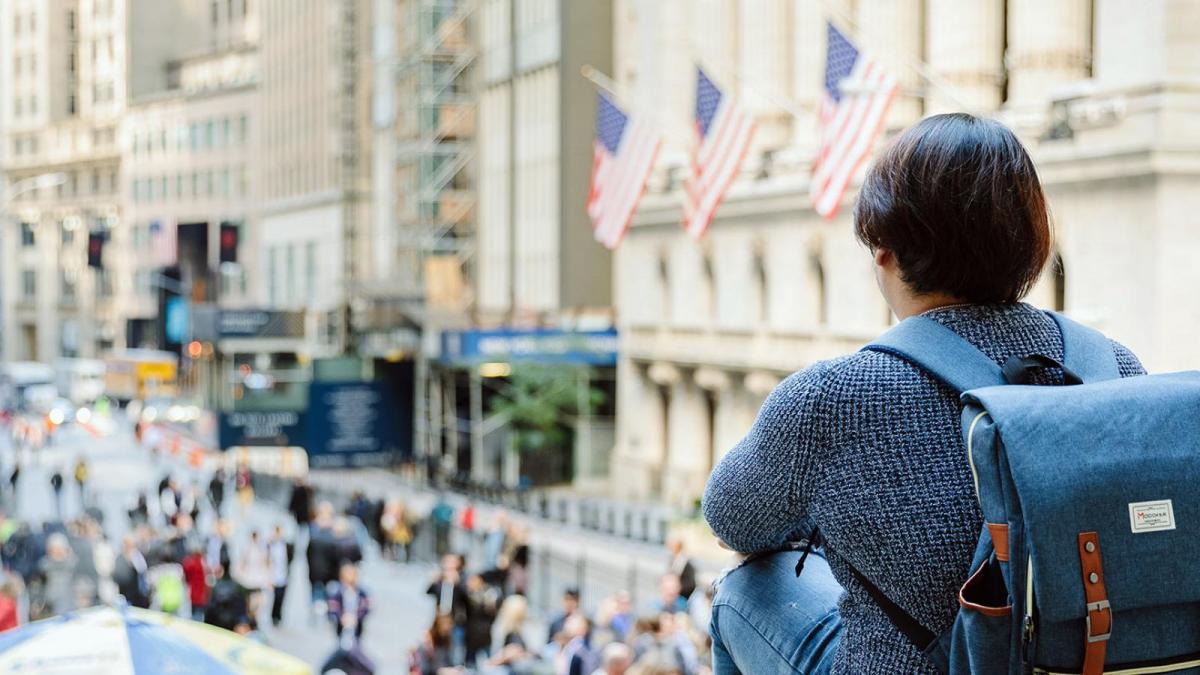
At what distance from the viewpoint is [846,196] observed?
3331 centimetres

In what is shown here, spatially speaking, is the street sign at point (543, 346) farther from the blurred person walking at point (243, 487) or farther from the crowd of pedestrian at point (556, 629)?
the crowd of pedestrian at point (556, 629)

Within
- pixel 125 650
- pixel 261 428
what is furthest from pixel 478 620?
pixel 261 428

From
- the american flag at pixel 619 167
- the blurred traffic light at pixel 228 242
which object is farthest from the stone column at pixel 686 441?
the blurred traffic light at pixel 228 242

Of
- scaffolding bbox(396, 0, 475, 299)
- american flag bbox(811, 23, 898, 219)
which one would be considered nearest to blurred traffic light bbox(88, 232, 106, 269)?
scaffolding bbox(396, 0, 475, 299)

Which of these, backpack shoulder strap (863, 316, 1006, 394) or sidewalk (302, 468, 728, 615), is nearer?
backpack shoulder strap (863, 316, 1006, 394)

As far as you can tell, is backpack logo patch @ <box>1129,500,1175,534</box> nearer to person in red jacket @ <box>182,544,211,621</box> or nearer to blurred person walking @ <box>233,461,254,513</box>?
person in red jacket @ <box>182,544,211,621</box>

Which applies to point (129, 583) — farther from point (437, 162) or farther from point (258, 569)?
point (437, 162)

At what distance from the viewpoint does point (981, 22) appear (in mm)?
33906

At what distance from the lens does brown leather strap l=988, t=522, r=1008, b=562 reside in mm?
2209

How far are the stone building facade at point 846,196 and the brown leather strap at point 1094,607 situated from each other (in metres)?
20.1

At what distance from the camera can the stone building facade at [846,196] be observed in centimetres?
2662

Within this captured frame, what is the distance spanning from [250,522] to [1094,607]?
41.2 m

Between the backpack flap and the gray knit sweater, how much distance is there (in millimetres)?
194

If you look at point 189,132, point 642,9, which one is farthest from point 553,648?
point 189,132
